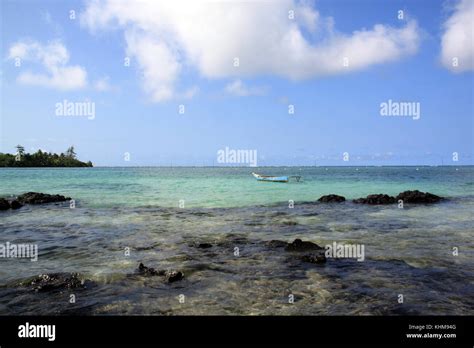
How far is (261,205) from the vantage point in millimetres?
32312

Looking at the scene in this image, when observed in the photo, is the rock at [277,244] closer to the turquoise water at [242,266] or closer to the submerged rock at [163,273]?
the turquoise water at [242,266]

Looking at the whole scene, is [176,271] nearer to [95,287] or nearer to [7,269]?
[95,287]

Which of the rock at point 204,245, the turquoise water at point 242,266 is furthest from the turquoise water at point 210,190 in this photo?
the rock at point 204,245

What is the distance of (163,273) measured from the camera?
36.5ft

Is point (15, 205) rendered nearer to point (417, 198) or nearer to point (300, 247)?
A: point (300, 247)

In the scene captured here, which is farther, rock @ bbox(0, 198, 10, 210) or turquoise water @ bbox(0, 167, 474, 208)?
turquoise water @ bbox(0, 167, 474, 208)

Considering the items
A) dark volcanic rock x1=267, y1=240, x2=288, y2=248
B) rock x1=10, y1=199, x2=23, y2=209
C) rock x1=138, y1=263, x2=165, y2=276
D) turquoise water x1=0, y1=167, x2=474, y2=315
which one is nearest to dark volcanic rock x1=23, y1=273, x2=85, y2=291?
turquoise water x1=0, y1=167, x2=474, y2=315

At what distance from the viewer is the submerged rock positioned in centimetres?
1059

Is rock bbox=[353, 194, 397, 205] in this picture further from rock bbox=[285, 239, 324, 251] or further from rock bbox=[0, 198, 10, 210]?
rock bbox=[0, 198, 10, 210]

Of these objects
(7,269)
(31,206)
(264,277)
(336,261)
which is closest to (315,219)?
(336,261)

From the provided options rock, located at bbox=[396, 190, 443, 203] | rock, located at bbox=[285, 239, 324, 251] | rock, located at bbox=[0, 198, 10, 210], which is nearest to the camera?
rock, located at bbox=[285, 239, 324, 251]

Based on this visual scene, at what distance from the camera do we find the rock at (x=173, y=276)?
1050 cm

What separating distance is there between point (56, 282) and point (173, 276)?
11.4 ft
